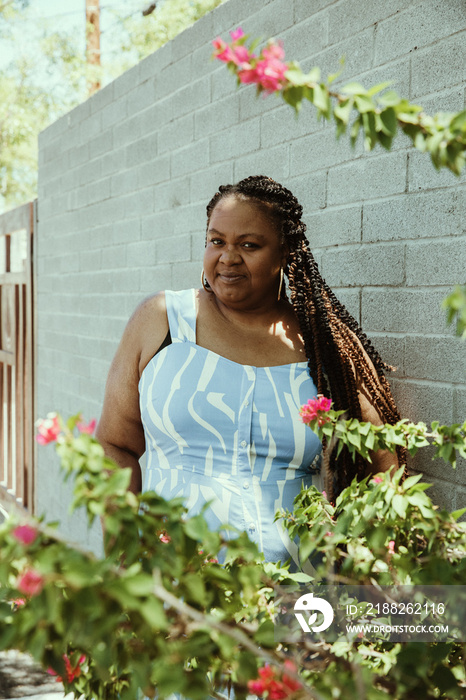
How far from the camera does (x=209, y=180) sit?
3.47 meters

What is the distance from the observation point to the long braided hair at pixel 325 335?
2.20 m

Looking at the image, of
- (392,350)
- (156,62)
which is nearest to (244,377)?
(392,350)

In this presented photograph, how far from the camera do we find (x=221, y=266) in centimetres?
221

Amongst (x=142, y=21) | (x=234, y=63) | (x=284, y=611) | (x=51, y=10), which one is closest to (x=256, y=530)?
(x=284, y=611)

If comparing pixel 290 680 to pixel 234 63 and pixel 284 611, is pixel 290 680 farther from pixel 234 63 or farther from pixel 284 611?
pixel 234 63

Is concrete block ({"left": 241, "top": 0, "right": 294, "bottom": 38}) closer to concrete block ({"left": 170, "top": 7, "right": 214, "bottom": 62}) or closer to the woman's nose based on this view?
concrete block ({"left": 170, "top": 7, "right": 214, "bottom": 62})

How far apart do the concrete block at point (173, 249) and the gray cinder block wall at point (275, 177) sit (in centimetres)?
1

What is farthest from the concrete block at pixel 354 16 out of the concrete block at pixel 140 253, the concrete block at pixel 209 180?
the concrete block at pixel 140 253

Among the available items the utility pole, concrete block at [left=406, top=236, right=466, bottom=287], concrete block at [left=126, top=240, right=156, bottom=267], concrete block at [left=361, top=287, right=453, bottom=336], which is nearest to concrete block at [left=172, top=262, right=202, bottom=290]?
concrete block at [left=126, top=240, right=156, bottom=267]

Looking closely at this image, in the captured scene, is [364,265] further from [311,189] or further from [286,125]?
[286,125]

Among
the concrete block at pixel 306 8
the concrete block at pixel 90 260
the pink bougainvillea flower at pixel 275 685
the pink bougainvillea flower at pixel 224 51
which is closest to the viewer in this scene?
the pink bougainvillea flower at pixel 275 685

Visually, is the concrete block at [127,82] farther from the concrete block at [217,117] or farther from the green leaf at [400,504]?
the green leaf at [400,504]

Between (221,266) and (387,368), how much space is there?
631 mm

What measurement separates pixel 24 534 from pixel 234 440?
4.26ft
